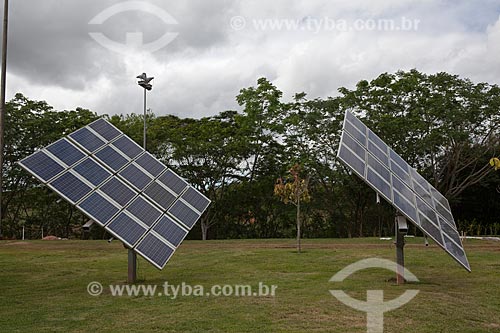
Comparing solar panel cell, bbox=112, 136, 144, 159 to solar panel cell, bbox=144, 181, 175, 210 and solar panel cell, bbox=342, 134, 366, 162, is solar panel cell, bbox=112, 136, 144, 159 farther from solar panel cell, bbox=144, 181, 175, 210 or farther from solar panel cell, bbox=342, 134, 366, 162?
solar panel cell, bbox=342, 134, 366, 162

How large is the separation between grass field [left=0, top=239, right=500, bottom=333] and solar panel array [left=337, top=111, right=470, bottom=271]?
4.59ft

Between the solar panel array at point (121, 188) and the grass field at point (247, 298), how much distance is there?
1.52 metres

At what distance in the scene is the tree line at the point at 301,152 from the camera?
33.2 m

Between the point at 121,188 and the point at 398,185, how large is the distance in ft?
22.4

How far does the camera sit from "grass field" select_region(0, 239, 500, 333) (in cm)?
920

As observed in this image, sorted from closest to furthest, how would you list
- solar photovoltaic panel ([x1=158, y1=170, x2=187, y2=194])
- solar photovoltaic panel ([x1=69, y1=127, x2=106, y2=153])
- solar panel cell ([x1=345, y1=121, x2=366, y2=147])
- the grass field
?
the grass field
solar photovoltaic panel ([x1=69, y1=127, x2=106, y2=153])
solar panel cell ([x1=345, y1=121, x2=366, y2=147])
solar photovoltaic panel ([x1=158, y1=170, x2=187, y2=194])

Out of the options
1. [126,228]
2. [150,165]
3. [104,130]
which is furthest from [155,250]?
[104,130]

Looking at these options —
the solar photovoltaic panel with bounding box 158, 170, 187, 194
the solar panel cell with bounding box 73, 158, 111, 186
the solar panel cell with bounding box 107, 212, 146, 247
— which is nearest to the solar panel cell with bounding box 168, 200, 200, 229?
the solar photovoltaic panel with bounding box 158, 170, 187, 194

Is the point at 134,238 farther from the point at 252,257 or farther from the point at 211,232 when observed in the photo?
the point at 211,232

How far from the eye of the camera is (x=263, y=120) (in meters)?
39.5

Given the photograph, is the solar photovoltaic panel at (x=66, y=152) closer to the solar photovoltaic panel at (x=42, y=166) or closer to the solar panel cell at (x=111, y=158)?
the solar photovoltaic panel at (x=42, y=166)

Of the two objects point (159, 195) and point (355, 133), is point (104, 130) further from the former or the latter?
point (355, 133)

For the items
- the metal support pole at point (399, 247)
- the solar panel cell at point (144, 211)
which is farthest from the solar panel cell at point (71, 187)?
the metal support pole at point (399, 247)

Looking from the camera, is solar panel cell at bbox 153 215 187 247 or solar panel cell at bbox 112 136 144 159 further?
solar panel cell at bbox 112 136 144 159
